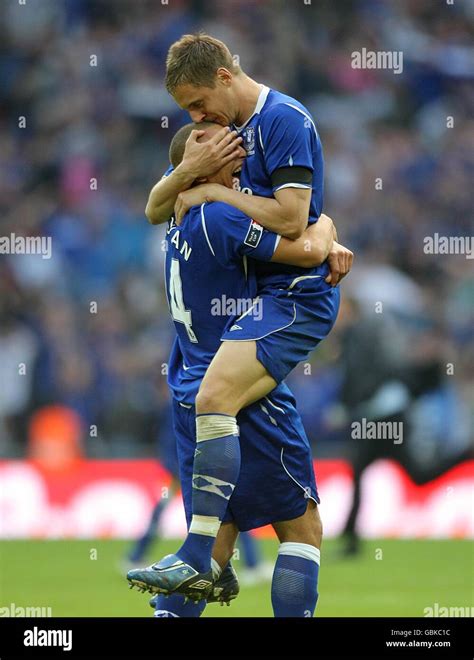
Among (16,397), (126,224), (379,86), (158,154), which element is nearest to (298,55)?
(379,86)

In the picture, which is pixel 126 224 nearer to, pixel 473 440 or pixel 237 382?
pixel 473 440

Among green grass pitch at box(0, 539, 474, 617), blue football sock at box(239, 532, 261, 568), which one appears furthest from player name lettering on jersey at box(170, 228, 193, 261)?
blue football sock at box(239, 532, 261, 568)

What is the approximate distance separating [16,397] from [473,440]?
439cm

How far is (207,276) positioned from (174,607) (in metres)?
1.28

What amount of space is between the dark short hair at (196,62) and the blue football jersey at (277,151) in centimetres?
22

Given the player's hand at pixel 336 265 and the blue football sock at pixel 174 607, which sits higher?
the player's hand at pixel 336 265

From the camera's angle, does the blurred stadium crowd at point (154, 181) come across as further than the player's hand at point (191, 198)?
Yes

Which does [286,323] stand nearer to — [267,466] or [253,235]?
[253,235]

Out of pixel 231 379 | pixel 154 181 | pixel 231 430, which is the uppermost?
pixel 154 181

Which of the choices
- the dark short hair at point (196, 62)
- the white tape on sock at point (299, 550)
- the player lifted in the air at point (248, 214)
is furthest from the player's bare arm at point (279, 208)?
the white tape on sock at point (299, 550)

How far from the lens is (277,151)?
444 cm

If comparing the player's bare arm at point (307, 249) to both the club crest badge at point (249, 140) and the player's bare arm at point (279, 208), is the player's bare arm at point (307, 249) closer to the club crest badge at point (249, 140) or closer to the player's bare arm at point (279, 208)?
the player's bare arm at point (279, 208)

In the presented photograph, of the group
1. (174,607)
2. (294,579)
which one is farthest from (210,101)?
(174,607)

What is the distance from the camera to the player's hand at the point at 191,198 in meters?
4.57
